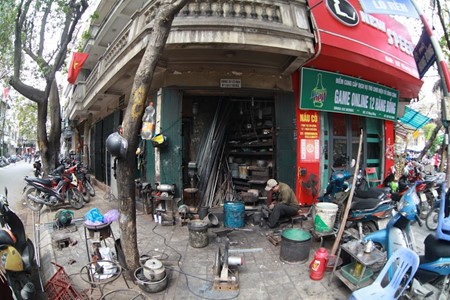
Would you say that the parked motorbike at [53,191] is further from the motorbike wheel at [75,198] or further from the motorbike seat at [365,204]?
the motorbike seat at [365,204]

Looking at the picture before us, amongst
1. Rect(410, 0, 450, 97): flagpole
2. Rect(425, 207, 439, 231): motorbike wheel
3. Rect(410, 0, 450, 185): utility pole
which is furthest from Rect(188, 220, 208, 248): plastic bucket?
Rect(425, 207, 439, 231): motorbike wheel

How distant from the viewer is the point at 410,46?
28.9ft

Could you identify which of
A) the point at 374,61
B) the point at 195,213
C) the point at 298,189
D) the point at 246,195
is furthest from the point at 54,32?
the point at 374,61

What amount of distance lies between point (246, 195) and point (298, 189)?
A: 1494 mm

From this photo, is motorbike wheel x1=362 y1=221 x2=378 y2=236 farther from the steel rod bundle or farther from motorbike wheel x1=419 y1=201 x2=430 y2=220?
the steel rod bundle

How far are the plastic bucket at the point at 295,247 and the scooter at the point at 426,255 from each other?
1.19 meters

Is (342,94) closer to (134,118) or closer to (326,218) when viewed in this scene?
(326,218)

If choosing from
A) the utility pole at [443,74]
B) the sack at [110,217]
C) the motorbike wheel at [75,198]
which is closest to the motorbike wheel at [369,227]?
the utility pole at [443,74]

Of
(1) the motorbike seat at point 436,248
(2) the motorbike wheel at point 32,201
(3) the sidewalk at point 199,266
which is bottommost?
(3) the sidewalk at point 199,266

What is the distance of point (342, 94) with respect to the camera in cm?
731

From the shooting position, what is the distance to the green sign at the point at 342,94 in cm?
679

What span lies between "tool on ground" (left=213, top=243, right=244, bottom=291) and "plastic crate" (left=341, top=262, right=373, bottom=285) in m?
1.50

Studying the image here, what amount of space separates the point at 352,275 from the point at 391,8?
15.1 ft

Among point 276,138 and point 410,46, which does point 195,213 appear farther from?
point 410,46
